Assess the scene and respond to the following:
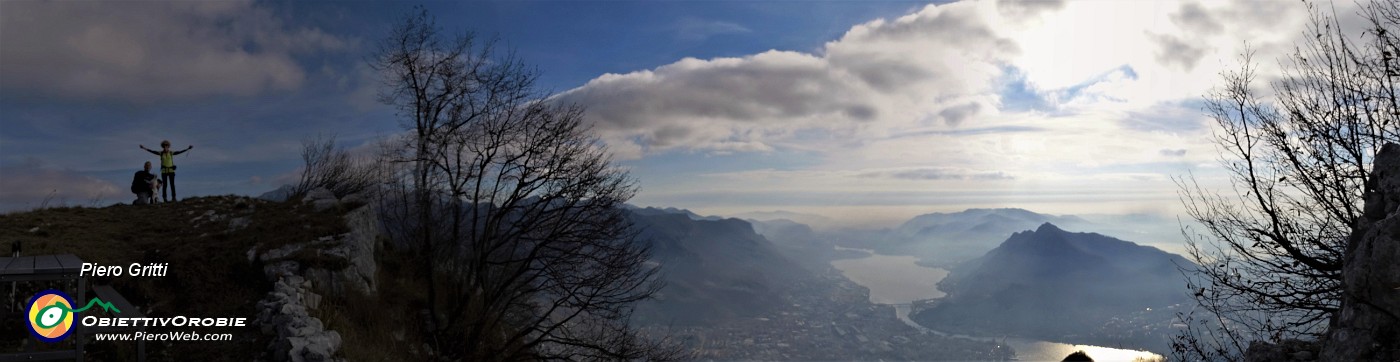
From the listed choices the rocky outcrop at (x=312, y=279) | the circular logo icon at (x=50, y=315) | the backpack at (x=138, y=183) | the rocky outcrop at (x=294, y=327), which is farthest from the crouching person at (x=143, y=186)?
the circular logo icon at (x=50, y=315)

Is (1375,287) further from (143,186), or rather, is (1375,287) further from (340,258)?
(143,186)

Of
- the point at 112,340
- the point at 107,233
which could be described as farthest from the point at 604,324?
the point at 107,233

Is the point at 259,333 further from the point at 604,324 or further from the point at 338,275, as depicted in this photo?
the point at 604,324

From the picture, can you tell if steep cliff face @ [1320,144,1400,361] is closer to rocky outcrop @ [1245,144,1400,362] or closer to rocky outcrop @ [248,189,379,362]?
rocky outcrop @ [1245,144,1400,362]

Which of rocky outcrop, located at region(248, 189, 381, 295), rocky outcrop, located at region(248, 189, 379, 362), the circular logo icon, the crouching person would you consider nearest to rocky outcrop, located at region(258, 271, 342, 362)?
rocky outcrop, located at region(248, 189, 379, 362)

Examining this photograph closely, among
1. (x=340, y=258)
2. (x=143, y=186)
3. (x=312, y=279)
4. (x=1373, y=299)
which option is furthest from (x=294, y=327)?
(x=1373, y=299)

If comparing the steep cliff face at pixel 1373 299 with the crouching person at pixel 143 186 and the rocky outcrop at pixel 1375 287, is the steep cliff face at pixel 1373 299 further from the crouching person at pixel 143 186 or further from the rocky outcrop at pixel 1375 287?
the crouching person at pixel 143 186
